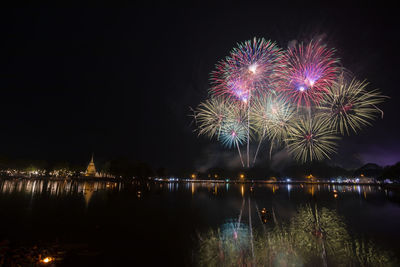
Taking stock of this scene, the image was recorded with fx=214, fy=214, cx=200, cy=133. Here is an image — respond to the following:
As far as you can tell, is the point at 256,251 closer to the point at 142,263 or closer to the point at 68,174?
the point at 142,263

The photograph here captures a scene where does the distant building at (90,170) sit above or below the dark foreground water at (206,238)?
above

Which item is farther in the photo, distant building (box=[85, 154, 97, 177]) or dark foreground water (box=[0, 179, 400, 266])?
distant building (box=[85, 154, 97, 177])

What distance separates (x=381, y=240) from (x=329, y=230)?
2.76 meters

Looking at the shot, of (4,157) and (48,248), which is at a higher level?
(4,157)

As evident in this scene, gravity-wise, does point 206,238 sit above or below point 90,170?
below

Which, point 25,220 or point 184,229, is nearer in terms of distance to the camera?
point 184,229

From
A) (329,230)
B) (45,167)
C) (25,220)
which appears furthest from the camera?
(45,167)

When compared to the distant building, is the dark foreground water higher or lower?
lower

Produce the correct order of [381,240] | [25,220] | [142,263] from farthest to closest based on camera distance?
[25,220] → [381,240] → [142,263]

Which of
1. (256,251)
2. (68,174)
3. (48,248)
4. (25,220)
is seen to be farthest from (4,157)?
(256,251)

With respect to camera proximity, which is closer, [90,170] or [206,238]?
[206,238]

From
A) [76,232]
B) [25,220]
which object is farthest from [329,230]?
[25,220]

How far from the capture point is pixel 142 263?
927 centimetres

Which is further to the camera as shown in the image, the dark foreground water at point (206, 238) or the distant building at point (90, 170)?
the distant building at point (90, 170)
